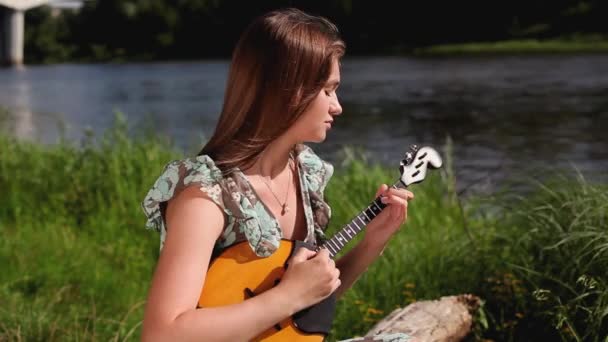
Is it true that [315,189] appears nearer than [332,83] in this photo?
No

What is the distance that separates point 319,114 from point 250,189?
0.62ft

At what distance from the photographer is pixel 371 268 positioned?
458 cm

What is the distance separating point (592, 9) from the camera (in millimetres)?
50812

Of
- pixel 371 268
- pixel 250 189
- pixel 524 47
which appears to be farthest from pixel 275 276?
pixel 524 47

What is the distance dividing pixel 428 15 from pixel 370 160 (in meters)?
40.8

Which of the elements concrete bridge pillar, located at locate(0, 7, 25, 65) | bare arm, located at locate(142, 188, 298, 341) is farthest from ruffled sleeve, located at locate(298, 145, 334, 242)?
concrete bridge pillar, located at locate(0, 7, 25, 65)

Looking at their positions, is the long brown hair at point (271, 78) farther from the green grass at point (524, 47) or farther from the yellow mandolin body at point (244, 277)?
the green grass at point (524, 47)

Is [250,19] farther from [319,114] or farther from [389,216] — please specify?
[319,114]

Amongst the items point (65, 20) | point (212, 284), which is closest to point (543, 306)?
point (212, 284)

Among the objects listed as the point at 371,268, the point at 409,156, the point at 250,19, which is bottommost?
the point at 250,19

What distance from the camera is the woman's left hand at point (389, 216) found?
2061 mm

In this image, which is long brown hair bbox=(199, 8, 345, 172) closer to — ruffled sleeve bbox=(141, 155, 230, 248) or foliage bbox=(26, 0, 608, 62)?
ruffled sleeve bbox=(141, 155, 230, 248)

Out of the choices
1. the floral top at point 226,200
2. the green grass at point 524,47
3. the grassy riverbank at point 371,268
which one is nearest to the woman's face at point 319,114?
the floral top at point 226,200

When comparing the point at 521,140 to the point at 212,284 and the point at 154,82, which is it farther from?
the point at 154,82
